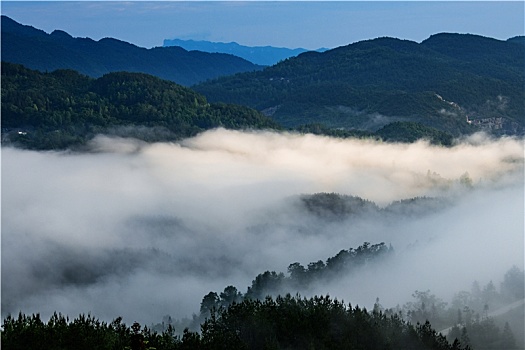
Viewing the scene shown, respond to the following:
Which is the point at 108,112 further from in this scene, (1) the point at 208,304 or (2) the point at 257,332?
(2) the point at 257,332

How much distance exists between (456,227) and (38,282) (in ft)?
219

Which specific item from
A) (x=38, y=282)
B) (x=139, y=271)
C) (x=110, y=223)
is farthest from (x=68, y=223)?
(x=38, y=282)

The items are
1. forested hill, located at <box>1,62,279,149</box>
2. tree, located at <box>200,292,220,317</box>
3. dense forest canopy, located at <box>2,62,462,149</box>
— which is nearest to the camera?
tree, located at <box>200,292,220,317</box>

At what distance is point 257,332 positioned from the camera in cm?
2794

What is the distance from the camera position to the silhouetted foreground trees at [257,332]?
76.3 feet

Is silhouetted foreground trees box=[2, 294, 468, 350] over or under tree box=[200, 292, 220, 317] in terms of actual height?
under

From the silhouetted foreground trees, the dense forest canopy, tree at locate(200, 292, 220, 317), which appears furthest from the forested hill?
the silhouetted foreground trees

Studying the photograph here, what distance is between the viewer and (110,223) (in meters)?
121

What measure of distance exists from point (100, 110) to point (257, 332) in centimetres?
13424

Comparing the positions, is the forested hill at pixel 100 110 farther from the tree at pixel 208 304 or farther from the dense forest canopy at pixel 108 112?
the tree at pixel 208 304

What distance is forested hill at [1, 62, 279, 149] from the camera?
14875 cm

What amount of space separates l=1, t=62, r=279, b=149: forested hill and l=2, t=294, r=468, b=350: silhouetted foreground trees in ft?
401

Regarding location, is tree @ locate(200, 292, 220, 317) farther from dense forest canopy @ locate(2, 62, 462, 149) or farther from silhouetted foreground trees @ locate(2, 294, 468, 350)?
dense forest canopy @ locate(2, 62, 462, 149)

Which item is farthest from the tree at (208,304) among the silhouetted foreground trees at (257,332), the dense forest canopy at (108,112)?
the dense forest canopy at (108,112)
